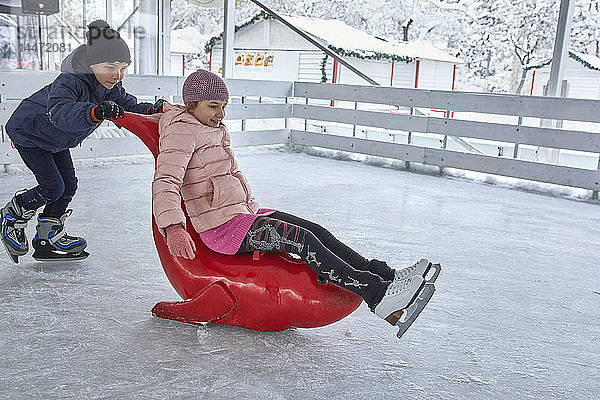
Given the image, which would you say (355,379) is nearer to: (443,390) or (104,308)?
(443,390)

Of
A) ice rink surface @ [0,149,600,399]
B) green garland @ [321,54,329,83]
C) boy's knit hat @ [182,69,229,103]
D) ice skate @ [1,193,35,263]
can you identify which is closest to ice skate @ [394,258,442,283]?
ice rink surface @ [0,149,600,399]

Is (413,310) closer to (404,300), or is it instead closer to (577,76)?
(404,300)

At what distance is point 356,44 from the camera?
1196 centimetres

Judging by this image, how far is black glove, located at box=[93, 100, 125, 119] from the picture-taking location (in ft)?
6.81

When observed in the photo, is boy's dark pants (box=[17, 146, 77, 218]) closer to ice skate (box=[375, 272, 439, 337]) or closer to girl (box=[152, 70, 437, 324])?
girl (box=[152, 70, 437, 324])

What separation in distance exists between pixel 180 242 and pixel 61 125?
2.54ft

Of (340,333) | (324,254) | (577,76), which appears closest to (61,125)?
(324,254)

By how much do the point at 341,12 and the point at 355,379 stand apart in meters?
16.1

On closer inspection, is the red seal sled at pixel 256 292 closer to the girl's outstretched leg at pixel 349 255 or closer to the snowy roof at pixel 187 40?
the girl's outstretched leg at pixel 349 255

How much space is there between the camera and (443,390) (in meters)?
1.80

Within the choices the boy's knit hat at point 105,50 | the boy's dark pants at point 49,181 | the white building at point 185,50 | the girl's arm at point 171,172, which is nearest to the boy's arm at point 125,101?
the boy's knit hat at point 105,50

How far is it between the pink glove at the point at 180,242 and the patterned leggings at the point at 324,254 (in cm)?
19

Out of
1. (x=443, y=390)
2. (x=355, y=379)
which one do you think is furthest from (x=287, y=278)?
(x=443, y=390)

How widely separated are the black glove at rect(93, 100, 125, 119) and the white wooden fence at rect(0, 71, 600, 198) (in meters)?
3.32
